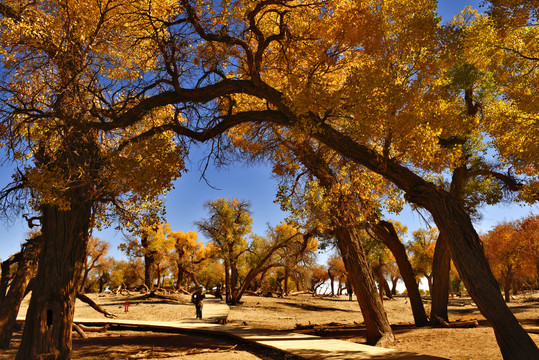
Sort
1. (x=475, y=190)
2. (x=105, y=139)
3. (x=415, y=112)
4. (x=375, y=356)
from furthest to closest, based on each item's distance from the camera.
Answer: (x=475, y=190) < (x=105, y=139) < (x=415, y=112) < (x=375, y=356)

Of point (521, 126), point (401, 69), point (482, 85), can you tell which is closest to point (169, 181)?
point (401, 69)

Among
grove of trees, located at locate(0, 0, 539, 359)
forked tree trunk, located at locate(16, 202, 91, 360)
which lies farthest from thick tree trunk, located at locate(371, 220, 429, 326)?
forked tree trunk, located at locate(16, 202, 91, 360)

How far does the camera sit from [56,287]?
26.9ft

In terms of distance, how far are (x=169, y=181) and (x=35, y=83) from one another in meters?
4.67

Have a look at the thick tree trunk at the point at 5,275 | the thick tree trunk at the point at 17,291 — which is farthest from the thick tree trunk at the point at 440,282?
the thick tree trunk at the point at 5,275

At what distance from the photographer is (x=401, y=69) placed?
906cm

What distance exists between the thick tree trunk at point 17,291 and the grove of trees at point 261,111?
268mm

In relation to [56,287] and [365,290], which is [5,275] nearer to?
[56,287]

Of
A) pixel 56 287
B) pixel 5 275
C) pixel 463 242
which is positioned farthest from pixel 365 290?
pixel 5 275

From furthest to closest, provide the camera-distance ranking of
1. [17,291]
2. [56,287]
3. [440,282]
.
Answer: [440,282]
[17,291]
[56,287]

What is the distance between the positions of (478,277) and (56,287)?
928cm

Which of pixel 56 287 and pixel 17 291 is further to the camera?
pixel 17 291

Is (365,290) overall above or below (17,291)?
below

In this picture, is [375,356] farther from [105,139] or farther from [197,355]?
[105,139]
